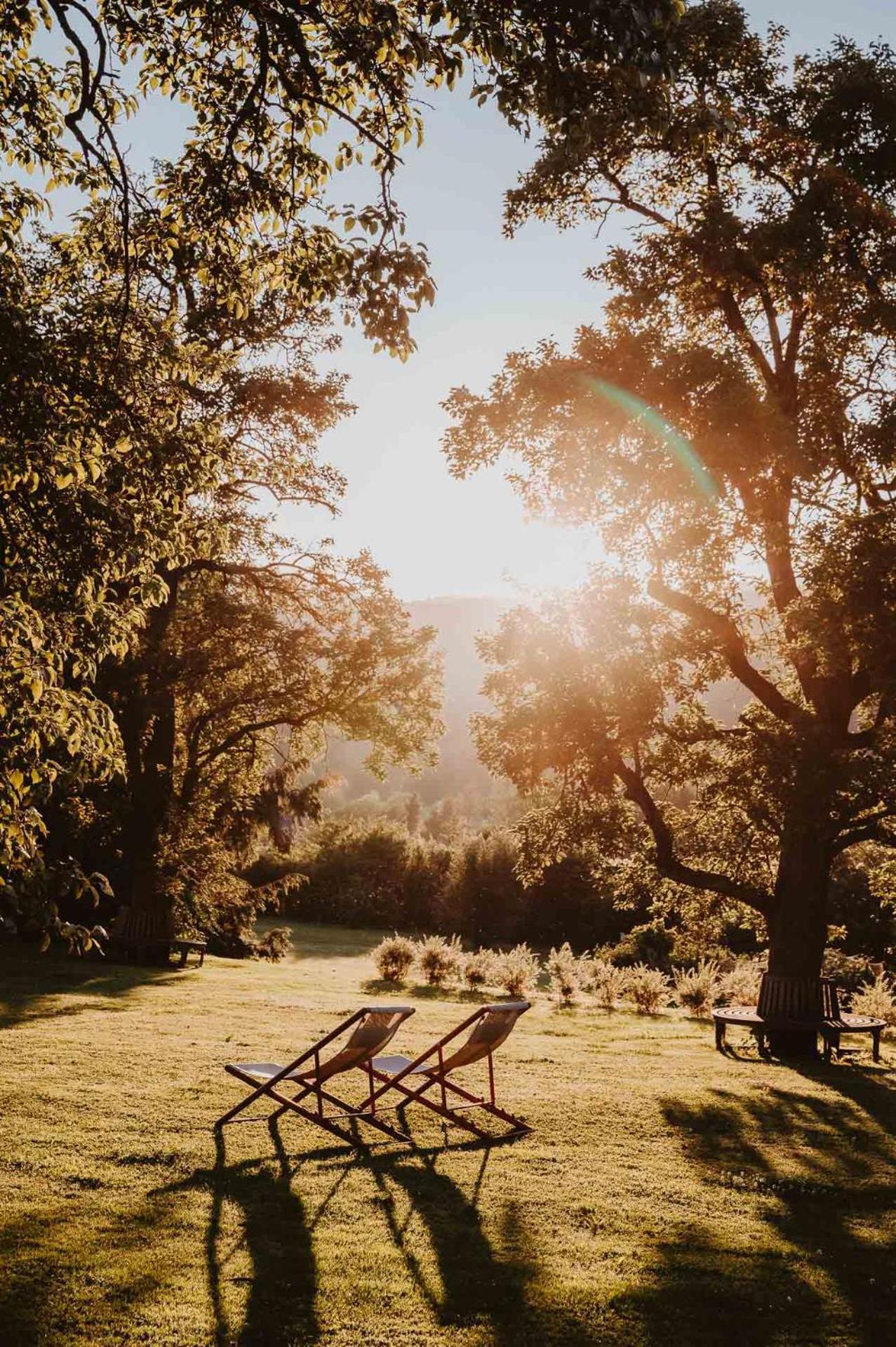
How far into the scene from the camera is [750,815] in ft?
47.7

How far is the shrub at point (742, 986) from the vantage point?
1928 cm

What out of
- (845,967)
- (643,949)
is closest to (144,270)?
(845,967)

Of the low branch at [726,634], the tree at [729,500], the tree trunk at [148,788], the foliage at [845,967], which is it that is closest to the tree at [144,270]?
the tree at [729,500]

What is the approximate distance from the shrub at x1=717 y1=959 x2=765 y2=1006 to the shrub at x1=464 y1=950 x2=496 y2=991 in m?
4.94

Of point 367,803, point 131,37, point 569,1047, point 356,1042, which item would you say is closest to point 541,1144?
point 356,1042

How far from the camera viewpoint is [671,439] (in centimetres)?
1375

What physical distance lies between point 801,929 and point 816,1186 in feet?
26.0

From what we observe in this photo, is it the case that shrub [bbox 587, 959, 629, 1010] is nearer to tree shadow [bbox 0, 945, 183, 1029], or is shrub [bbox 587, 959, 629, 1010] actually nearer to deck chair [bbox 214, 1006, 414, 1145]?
tree shadow [bbox 0, 945, 183, 1029]

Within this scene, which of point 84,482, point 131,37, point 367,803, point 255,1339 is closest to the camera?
point 255,1339

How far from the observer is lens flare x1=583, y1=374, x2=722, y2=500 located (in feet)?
44.7

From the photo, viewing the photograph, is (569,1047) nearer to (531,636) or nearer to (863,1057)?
(863,1057)

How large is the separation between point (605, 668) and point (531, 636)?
4.38 ft

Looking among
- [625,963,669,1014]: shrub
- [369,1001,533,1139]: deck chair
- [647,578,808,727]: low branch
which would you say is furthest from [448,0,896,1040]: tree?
[369,1001,533,1139]: deck chair

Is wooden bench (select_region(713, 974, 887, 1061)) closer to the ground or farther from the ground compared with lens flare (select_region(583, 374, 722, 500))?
closer to the ground
